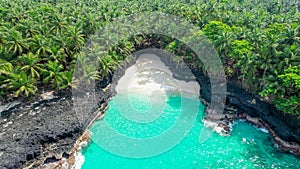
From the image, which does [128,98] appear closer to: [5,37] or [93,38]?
[93,38]

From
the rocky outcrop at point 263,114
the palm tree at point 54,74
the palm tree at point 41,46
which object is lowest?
the rocky outcrop at point 263,114

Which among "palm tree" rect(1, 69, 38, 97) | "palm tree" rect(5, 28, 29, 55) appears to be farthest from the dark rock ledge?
"palm tree" rect(5, 28, 29, 55)

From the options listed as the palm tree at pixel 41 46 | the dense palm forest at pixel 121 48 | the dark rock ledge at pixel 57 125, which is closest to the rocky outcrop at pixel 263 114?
the dark rock ledge at pixel 57 125

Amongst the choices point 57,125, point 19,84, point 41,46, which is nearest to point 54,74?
point 19,84

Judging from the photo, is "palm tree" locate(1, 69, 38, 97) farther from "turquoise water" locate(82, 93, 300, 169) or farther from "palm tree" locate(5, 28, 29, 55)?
"turquoise water" locate(82, 93, 300, 169)

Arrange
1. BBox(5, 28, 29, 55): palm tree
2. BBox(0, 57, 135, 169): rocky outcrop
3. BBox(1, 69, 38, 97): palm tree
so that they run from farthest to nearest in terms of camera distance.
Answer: BBox(5, 28, 29, 55): palm tree
BBox(1, 69, 38, 97): palm tree
BBox(0, 57, 135, 169): rocky outcrop

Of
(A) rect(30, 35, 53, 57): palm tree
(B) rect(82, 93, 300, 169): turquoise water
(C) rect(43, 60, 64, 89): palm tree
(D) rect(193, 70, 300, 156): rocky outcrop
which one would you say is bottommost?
(B) rect(82, 93, 300, 169): turquoise water

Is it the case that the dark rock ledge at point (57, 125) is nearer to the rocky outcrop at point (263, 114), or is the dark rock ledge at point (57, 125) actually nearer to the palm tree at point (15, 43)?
the rocky outcrop at point (263, 114)
